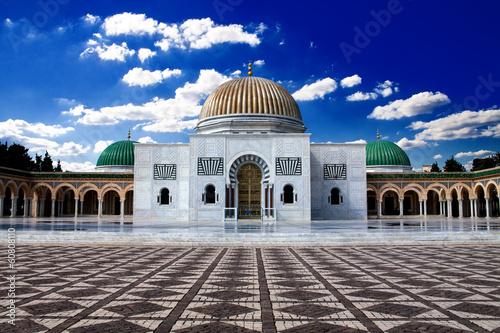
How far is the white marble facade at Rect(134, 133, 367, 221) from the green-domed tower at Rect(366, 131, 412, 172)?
11.1 meters

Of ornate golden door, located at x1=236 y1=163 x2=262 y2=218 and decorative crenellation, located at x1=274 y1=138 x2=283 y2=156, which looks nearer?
decorative crenellation, located at x1=274 y1=138 x2=283 y2=156

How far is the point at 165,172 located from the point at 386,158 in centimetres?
1919

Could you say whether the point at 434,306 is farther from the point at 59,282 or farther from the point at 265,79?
the point at 265,79

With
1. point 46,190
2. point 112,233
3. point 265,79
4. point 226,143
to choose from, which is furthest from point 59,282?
point 46,190

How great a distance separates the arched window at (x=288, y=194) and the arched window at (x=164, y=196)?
695 centimetres

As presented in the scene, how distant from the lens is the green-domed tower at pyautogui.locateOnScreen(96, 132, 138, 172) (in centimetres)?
3388

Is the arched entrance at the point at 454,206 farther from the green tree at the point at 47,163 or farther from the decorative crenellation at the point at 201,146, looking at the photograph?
the green tree at the point at 47,163

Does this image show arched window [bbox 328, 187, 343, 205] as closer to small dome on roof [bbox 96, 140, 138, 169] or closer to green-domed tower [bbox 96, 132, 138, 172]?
green-domed tower [bbox 96, 132, 138, 172]

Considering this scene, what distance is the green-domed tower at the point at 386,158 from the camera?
1298 inches

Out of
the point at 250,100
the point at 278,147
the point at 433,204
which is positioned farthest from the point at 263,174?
the point at 433,204

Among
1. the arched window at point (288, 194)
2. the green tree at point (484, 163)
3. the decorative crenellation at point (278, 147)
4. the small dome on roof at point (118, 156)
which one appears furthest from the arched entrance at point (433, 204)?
the small dome on roof at point (118, 156)

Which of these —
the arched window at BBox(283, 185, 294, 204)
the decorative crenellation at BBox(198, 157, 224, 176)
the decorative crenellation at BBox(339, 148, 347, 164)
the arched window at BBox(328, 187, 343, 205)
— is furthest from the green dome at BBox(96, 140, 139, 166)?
the decorative crenellation at BBox(339, 148, 347, 164)

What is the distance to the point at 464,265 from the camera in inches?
243

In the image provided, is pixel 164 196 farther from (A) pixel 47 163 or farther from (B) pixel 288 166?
(A) pixel 47 163
